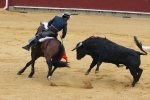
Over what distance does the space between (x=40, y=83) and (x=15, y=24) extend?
8.28m

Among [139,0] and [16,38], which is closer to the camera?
[16,38]

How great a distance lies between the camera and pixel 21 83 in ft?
25.2

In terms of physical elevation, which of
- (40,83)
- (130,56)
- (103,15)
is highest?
(130,56)

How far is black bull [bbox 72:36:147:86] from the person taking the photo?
26.1 feet

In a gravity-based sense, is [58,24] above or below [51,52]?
above

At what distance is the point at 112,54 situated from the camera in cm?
803

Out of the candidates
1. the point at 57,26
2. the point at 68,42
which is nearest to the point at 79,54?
the point at 57,26

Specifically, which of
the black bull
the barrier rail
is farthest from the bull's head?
the barrier rail

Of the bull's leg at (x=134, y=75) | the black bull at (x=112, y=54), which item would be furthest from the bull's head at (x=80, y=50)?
the bull's leg at (x=134, y=75)

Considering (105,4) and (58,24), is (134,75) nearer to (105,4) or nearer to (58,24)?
(58,24)

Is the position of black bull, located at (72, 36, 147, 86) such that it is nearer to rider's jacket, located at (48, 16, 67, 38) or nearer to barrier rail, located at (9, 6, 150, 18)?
rider's jacket, located at (48, 16, 67, 38)

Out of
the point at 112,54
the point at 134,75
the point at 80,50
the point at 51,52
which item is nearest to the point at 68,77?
the point at 80,50

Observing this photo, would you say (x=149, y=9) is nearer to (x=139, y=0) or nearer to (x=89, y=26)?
(x=139, y=0)

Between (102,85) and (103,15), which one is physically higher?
(102,85)
